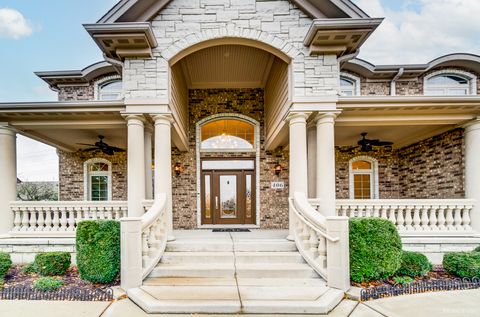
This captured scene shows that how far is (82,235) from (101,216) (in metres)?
2.11

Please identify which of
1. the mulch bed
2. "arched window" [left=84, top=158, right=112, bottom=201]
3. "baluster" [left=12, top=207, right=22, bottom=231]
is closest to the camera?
the mulch bed

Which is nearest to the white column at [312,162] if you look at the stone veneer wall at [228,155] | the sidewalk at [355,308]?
the stone veneer wall at [228,155]

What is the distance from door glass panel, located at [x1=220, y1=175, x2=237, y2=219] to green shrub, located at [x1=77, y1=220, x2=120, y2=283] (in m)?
5.47

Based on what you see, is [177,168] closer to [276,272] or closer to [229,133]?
[229,133]

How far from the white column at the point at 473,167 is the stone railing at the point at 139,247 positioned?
6.65 metres

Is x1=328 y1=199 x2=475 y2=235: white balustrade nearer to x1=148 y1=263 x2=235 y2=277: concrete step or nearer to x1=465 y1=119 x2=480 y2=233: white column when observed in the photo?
x1=465 y1=119 x2=480 y2=233: white column

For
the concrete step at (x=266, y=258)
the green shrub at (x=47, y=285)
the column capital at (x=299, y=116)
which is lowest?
the green shrub at (x=47, y=285)

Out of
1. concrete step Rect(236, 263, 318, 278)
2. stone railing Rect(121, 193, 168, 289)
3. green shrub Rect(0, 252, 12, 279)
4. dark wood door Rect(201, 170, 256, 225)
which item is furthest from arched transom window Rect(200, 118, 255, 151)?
green shrub Rect(0, 252, 12, 279)

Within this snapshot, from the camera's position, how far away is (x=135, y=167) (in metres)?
6.43

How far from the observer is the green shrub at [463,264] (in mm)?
5184

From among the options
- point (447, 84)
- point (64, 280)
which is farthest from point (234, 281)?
point (447, 84)

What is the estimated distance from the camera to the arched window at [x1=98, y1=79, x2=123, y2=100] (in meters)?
10.8

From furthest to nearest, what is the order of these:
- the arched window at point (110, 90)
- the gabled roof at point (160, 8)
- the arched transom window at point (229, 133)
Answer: the arched window at point (110, 90), the arched transom window at point (229, 133), the gabled roof at point (160, 8)

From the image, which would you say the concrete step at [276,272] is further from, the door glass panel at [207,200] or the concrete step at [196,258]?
the door glass panel at [207,200]
